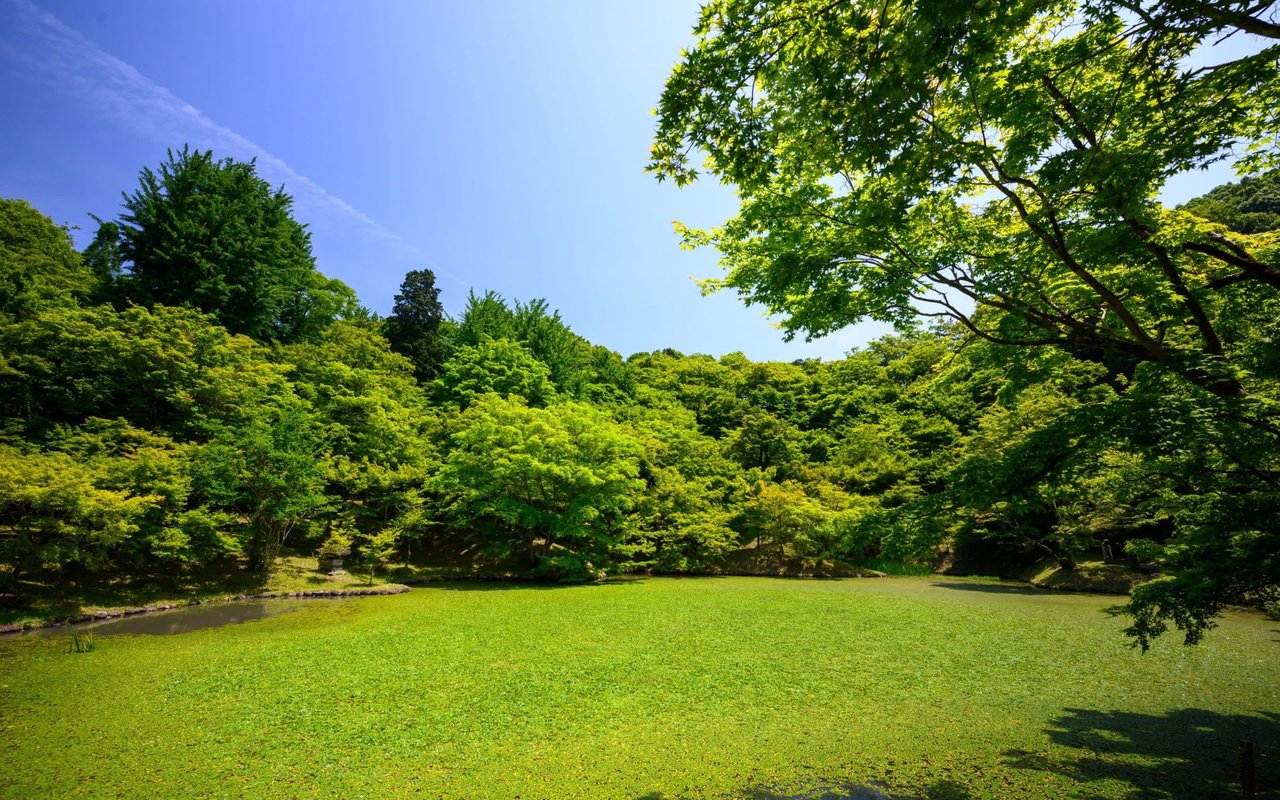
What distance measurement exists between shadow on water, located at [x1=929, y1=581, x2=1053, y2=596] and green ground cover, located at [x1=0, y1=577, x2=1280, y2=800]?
15.8 feet

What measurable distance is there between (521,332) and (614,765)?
21.4 m

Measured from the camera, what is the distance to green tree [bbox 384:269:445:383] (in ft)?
74.4

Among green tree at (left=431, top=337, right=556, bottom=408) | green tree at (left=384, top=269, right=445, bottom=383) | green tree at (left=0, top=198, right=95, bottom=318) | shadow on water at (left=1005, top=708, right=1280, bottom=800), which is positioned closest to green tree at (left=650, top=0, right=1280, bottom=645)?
shadow on water at (left=1005, top=708, right=1280, bottom=800)

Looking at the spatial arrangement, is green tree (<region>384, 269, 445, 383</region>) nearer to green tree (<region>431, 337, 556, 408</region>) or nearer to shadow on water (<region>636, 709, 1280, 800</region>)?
green tree (<region>431, 337, 556, 408</region>)

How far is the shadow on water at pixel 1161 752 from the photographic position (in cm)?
342

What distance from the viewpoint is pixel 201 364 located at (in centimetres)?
1227

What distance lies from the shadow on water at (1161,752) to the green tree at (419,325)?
72.9ft

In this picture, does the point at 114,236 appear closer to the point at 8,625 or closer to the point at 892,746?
the point at 8,625

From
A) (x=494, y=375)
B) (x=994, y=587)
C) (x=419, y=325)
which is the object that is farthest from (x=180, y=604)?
(x=994, y=587)

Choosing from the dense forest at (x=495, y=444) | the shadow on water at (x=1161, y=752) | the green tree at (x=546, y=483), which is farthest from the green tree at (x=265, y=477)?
the shadow on water at (x=1161, y=752)

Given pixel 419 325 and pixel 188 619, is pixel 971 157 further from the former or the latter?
pixel 419 325

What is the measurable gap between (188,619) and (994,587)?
18682 millimetres

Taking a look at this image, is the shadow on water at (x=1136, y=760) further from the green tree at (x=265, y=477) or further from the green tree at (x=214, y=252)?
the green tree at (x=214, y=252)

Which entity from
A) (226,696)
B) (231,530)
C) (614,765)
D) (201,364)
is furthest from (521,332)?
(614,765)
